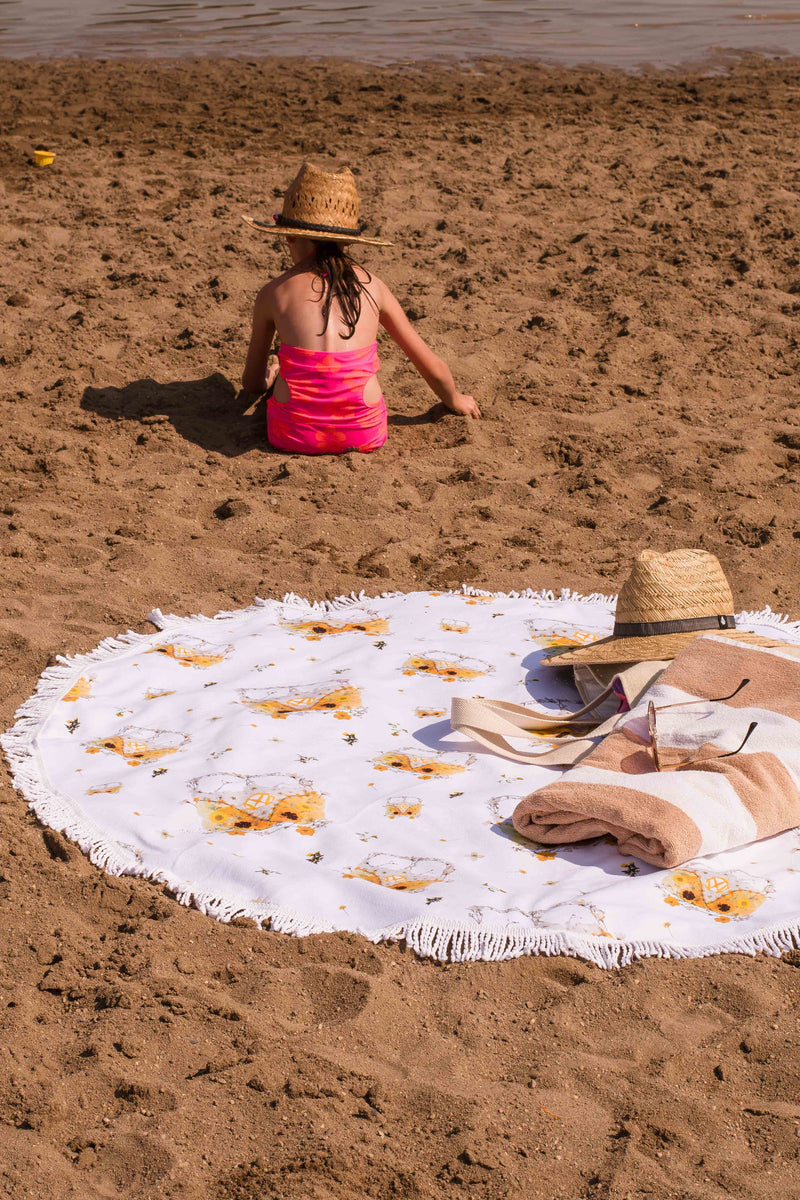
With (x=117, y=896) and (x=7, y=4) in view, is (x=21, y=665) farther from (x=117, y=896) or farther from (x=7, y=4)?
(x=7, y=4)

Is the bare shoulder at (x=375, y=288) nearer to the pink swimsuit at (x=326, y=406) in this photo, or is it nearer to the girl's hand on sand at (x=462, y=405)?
the pink swimsuit at (x=326, y=406)

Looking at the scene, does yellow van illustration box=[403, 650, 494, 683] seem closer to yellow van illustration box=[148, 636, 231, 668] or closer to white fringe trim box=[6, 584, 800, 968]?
yellow van illustration box=[148, 636, 231, 668]

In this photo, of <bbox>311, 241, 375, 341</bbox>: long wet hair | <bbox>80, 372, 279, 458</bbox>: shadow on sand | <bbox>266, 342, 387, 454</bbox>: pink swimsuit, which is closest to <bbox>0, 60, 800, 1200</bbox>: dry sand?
<bbox>80, 372, 279, 458</bbox>: shadow on sand

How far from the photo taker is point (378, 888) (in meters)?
2.60

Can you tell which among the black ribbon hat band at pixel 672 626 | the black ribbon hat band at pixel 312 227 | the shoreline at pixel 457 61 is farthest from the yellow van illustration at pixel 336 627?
the shoreline at pixel 457 61

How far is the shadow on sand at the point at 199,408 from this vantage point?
200 inches

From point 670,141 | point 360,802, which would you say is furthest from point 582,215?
point 360,802

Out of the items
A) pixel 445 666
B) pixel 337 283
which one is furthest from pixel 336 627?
pixel 337 283

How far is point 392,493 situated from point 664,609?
1.56 metres

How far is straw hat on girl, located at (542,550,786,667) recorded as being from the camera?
332cm

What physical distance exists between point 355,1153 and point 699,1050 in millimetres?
665

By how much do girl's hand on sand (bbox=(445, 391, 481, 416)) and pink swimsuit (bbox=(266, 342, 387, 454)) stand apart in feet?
1.16

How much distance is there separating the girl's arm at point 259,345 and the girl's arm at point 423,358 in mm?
461

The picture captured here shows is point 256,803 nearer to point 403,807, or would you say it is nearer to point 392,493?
point 403,807
